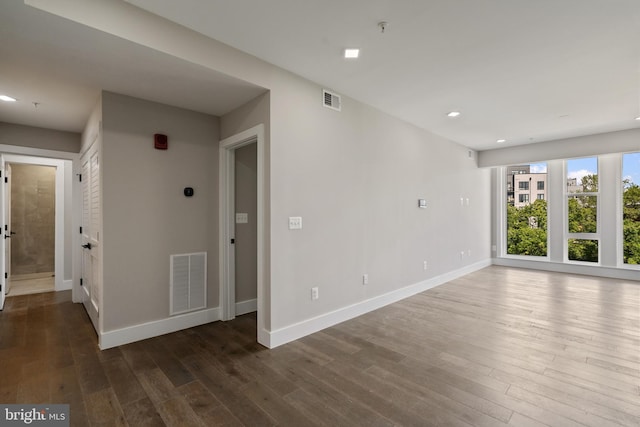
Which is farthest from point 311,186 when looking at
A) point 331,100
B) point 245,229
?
point 245,229

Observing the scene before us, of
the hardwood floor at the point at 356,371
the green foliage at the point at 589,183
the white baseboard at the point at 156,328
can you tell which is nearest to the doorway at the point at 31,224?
the hardwood floor at the point at 356,371

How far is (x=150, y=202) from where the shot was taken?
3.17 m

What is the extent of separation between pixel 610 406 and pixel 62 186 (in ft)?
24.5

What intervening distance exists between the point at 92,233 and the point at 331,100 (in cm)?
329

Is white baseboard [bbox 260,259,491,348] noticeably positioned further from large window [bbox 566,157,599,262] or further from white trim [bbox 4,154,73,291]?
white trim [bbox 4,154,73,291]

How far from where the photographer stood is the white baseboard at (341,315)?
9.70 ft

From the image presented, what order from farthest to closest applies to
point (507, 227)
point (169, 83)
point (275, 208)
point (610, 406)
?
1. point (507, 227)
2. point (275, 208)
3. point (169, 83)
4. point (610, 406)

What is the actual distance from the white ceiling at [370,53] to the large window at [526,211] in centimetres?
311

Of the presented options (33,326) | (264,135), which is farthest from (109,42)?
(33,326)

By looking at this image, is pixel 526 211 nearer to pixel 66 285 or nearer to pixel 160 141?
pixel 160 141

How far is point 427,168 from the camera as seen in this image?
5156 millimetres

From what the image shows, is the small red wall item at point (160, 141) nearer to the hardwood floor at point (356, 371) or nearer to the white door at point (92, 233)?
the white door at point (92, 233)

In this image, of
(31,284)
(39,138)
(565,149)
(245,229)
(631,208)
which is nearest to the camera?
(245,229)

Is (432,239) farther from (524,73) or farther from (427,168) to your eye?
(524,73)
